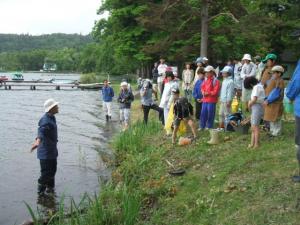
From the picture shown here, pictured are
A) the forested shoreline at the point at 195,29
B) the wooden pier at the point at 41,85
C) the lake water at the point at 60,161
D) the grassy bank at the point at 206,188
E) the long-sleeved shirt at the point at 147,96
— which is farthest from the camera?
the wooden pier at the point at 41,85

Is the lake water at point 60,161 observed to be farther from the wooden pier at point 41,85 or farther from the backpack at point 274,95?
the wooden pier at point 41,85

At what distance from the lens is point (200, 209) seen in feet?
26.4

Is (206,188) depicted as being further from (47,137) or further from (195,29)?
(195,29)

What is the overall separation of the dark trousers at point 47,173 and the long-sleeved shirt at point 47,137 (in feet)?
0.63

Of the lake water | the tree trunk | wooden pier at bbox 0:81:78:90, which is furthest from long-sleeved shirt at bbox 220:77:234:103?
wooden pier at bbox 0:81:78:90

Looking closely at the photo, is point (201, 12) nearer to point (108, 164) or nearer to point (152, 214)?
point (108, 164)

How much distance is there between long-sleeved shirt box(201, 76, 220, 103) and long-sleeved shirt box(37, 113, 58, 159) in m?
4.53

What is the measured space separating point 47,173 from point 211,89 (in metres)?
5.00

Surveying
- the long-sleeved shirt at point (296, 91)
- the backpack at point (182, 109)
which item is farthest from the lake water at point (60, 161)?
the long-sleeved shirt at point (296, 91)

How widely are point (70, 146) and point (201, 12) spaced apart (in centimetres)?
1144

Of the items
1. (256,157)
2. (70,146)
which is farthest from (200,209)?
(70,146)

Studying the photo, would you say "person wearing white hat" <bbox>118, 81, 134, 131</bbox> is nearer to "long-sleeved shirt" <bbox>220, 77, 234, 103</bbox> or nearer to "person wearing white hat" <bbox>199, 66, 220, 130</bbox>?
"person wearing white hat" <bbox>199, 66, 220, 130</bbox>

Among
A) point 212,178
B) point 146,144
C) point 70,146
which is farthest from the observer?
point 70,146

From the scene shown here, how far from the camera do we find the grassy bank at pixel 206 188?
7469 mm
